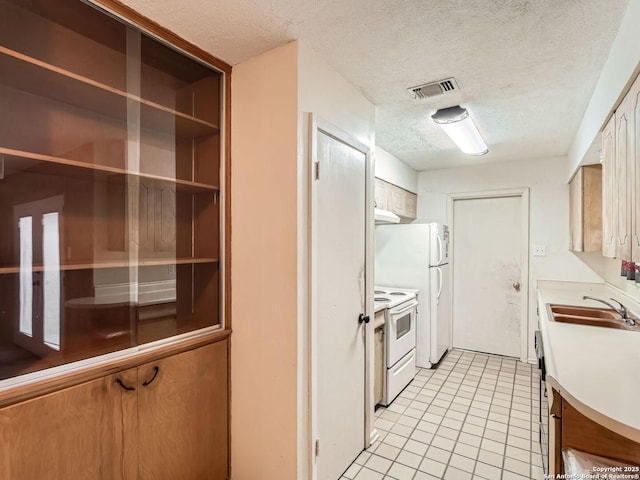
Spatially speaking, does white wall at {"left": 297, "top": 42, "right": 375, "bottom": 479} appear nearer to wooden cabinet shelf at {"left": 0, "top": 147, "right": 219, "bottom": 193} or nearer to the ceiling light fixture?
wooden cabinet shelf at {"left": 0, "top": 147, "right": 219, "bottom": 193}

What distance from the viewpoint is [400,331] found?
3010 millimetres

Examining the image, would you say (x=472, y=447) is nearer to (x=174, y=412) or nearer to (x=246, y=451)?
(x=246, y=451)

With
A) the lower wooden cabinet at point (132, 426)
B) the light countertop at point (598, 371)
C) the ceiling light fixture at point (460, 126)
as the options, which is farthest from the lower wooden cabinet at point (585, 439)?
the ceiling light fixture at point (460, 126)

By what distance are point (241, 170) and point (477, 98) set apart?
162 centimetres

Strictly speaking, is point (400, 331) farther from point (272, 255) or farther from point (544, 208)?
point (544, 208)

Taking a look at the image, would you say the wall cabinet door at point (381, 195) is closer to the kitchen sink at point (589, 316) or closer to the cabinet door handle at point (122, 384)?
the kitchen sink at point (589, 316)

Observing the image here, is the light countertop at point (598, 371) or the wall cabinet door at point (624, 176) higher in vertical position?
the wall cabinet door at point (624, 176)

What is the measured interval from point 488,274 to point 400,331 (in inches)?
71.0

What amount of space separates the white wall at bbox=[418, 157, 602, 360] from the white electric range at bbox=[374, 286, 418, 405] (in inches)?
61.8

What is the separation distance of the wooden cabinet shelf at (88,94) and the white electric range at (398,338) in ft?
6.06

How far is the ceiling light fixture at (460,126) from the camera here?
2367 mm

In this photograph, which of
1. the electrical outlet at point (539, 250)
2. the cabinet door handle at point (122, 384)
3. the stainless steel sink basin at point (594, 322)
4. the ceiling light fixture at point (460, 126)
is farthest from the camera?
the electrical outlet at point (539, 250)

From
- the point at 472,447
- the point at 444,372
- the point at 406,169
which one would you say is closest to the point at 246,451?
the point at 472,447

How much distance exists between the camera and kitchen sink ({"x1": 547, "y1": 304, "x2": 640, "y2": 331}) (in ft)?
7.29
